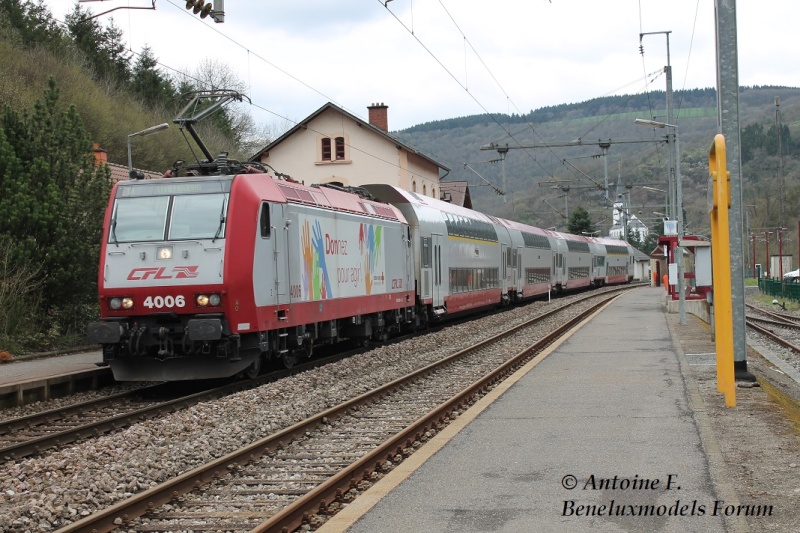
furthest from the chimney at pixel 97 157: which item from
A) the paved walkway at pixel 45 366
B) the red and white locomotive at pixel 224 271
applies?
the red and white locomotive at pixel 224 271

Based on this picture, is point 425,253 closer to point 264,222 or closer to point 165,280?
point 264,222

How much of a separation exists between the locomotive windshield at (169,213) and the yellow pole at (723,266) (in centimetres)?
681

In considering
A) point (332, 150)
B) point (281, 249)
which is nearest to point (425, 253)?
point (281, 249)

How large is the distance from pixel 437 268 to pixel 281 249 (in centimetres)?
1124

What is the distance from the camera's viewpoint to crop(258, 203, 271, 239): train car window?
45.6 feet

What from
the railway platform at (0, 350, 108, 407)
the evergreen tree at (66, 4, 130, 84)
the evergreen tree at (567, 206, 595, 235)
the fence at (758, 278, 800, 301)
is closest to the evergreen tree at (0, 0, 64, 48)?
the evergreen tree at (66, 4, 130, 84)

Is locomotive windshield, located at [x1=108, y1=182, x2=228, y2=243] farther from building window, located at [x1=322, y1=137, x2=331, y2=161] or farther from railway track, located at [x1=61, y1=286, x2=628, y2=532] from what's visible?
building window, located at [x1=322, y1=137, x2=331, y2=161]

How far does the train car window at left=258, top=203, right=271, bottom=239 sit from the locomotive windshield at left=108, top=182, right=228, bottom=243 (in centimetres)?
56

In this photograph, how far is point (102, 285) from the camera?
13945 mm

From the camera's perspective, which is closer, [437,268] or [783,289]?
[437,268]

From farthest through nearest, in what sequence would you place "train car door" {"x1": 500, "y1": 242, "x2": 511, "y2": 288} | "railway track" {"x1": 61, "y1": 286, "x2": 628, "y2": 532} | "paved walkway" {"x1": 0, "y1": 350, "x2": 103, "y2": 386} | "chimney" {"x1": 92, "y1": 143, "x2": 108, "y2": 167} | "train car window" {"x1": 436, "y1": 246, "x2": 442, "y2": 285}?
"train car door" {"x1": 500, "y1": 242, "x2": 511, "y2": 288} < "train car window" {"x1": 436, "y1": 246, "x2": 442, "y2": 285} < "chimney" {"x1": 92, "y1": 143, "x2": 108, "y2": 167} < "paved walkway" {"x1": 0, "y1": 350, "x2": 103, "y2": 386} < "railway track" {"x1": 61, "y1": 286, "x2": 628, "y2": 532}

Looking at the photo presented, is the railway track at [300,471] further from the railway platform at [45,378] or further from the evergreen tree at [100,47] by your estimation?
the evergreen tree at [100,47]

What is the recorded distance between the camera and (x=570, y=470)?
7.65m

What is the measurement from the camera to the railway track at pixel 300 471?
678 centimetres
